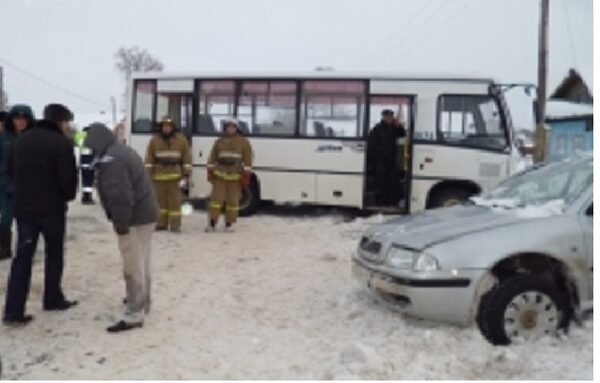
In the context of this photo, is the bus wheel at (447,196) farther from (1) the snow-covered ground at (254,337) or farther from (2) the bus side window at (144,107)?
(2) the bus side window at (144,107)

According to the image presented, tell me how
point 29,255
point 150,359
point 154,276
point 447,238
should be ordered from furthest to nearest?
point 154,276
point 29,255
point 447,238
point 150,359

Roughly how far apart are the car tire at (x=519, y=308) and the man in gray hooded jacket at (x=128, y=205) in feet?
9.24

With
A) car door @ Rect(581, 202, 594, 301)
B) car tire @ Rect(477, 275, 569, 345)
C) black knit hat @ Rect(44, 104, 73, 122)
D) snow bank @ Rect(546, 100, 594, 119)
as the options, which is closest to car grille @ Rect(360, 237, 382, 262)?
car tire @ Rect(477, 275, 569, 345)

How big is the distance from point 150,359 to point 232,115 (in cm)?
858

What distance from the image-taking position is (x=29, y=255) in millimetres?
5836

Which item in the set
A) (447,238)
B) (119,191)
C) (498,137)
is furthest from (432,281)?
(498,137)

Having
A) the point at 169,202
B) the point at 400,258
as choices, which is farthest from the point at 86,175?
the point at 400,258

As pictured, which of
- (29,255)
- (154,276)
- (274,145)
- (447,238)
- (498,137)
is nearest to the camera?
(447,238)

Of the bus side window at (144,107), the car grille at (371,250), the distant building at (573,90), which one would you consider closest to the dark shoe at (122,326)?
the car grille at (371,250)

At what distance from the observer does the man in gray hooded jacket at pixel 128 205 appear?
17.9ft

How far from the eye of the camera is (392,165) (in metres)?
12.0

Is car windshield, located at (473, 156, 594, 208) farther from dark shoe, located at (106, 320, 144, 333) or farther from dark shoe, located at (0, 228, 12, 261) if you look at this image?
dark shoe, located at (0, 228, 12, 261)

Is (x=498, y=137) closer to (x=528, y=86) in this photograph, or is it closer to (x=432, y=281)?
(x=528, y=86)

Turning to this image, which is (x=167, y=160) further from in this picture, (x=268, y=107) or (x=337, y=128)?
(x=337, y=128)
